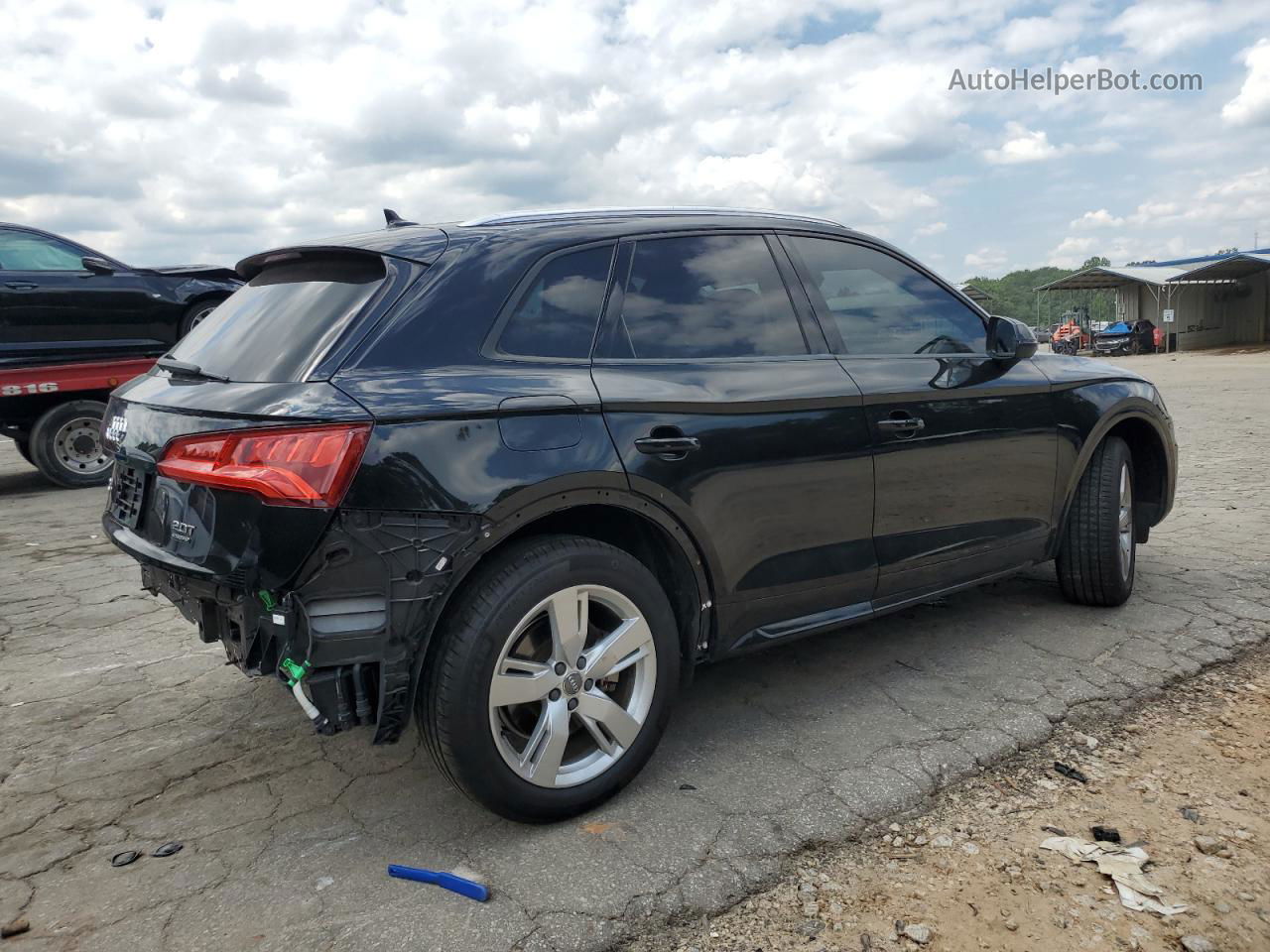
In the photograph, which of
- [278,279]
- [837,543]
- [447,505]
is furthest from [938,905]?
[278,279]

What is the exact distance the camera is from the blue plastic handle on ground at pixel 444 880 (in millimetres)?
2369

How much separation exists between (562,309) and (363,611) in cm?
105

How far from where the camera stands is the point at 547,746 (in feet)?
8.54

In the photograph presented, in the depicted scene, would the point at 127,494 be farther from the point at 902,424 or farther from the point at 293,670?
the point at 902,424

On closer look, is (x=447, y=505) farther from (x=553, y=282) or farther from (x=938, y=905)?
(x=938, y=905)

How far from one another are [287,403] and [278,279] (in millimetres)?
821

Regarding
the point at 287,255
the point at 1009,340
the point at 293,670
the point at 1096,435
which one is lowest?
the point at 293,670

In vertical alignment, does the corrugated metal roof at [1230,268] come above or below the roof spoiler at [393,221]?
above

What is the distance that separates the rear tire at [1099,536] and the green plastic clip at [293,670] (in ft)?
10.9

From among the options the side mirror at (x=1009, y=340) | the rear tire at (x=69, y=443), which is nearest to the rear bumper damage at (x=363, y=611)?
the side mirror at (x=1009, y=340)

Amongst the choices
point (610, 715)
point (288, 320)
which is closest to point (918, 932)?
point (610, 715)

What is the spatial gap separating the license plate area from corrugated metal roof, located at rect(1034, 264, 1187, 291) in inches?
1461

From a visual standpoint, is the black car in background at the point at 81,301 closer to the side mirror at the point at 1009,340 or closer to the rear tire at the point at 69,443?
the rear tire at the point at 69,443

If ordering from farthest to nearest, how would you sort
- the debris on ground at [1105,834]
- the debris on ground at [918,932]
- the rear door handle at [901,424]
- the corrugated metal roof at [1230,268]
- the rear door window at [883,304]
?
the corrugated metal roof at [1230,268] < the rear door window at [883,304] < the rear door handle at [901,424] < the debris on ground at [1105,834] < the debris on ground at [918,932]
